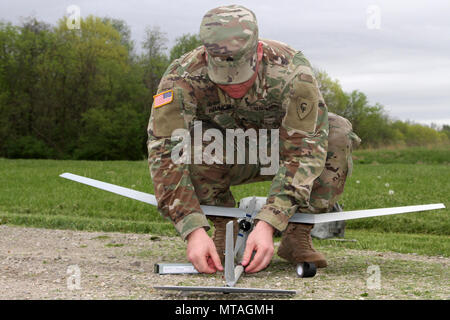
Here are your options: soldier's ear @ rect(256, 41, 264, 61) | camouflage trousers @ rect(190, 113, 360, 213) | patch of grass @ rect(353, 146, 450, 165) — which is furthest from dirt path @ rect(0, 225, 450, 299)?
patch of grass @ rect(353, 146, 450, 165)

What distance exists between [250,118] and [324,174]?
0.59 m

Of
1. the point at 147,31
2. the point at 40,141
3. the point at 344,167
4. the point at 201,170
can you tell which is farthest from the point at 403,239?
the point at 147,31

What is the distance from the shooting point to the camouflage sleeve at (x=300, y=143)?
9.95 feet

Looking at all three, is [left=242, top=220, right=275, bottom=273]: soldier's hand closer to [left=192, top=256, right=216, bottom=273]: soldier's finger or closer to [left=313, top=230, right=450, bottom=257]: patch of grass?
[left=192, top=256, right=216, bottom=273]: soldier's finger

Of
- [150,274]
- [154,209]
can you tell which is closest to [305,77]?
[150,274]

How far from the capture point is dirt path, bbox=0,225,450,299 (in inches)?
110

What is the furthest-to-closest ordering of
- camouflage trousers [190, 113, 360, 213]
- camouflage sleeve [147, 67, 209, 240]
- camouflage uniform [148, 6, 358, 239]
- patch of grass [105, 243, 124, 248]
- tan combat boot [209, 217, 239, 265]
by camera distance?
1. patch of grass [105, 243, 124, 248]
2. tan combat boot [209, 217, 239, 265]
3. camouflage trousers [190, 113, 360, 213]
4. camouflage sleeve [147, 67, 209, 240]
5. camouflage uniform [148, 6, 358, 239]

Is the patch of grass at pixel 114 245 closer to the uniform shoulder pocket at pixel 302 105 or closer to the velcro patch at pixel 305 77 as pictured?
the uniform shoulder pocket at pixel 302 105

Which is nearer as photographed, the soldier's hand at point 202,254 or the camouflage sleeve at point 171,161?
the soldier's hand at point 202,254

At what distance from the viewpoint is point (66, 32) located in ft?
118

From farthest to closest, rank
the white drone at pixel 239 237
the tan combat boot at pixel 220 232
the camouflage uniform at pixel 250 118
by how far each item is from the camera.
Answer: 1. the tan combat boot at pixel 220 232
2. the camouflage uniform at pixel 250 118
3. the white drone at pixel 239 237

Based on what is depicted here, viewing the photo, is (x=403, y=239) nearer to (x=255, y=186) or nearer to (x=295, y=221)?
(x=295, y=221)

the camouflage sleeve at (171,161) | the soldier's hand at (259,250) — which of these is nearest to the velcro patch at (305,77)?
the camouflage sleeve at (171,161)

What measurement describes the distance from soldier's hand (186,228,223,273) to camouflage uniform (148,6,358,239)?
7 centimetres
